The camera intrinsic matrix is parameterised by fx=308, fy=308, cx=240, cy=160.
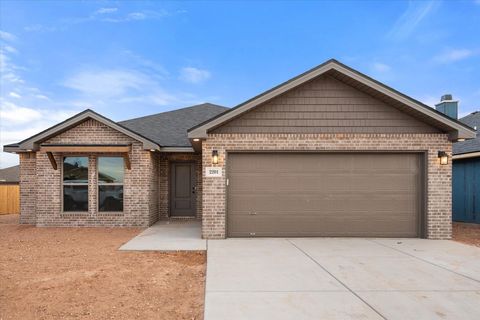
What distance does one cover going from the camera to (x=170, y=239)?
814cm

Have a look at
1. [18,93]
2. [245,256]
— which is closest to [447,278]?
[245,256]

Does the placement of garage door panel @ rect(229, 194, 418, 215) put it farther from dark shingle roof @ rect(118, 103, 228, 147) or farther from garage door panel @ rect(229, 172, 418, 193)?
dark shingle roof @ rect(118, 103, 228, 147)

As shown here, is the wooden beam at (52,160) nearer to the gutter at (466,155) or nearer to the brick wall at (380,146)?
the brick wall at (380,146)

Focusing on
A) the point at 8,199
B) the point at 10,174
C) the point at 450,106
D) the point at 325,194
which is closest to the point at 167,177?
the point at 325,194

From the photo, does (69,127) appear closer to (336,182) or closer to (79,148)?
(79,148)

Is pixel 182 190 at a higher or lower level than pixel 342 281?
higher

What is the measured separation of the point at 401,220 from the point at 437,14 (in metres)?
12.1

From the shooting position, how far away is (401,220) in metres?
8.44

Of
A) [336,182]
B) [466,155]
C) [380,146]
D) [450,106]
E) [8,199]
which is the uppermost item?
[450,106]

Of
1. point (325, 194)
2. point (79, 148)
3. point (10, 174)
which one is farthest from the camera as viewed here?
point (10, 174)

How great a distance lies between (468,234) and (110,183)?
11.6 metres

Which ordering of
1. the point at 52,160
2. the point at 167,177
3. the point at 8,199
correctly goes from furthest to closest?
1. the point at 8,199
2. the point at 167,177
3. the point at 52,160

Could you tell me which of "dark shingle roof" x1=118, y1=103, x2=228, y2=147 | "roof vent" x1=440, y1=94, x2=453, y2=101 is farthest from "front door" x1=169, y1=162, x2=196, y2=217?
"roof vent" x1=440, y1=94, x2=453, y2=101

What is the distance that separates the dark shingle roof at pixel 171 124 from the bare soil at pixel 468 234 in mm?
8918
